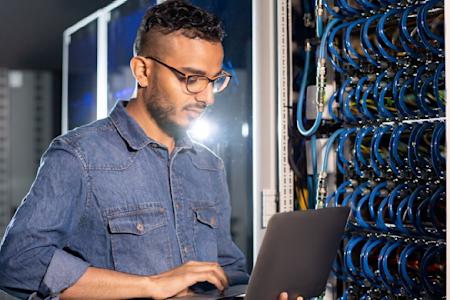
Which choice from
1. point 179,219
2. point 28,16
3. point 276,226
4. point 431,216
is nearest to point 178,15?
point 179,219

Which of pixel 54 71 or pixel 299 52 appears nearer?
pixel 299 52

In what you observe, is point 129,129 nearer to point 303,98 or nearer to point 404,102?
point 404,102

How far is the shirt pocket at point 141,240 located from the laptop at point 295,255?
0.18 meters

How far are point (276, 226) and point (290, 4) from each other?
1742mm

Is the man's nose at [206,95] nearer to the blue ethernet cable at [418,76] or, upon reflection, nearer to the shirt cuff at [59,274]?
the shirt cuff at [59,274]

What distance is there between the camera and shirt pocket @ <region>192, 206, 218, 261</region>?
6.40ft

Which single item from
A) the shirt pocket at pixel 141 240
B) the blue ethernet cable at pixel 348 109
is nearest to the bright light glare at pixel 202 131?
the blue ethernet cable at pixel 348 109

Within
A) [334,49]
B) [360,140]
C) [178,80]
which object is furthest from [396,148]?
[178,80]

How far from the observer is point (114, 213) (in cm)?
178

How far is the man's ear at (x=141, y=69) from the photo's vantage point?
6.28 feet

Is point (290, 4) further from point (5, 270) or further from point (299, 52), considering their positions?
point (5, 270)

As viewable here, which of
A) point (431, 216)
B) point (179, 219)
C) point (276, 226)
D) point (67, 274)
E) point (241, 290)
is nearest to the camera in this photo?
point (276, 226)

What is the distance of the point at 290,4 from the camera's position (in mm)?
3025

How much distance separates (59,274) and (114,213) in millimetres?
219
